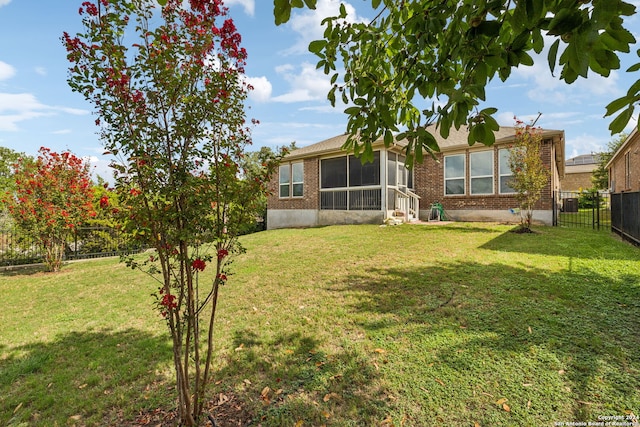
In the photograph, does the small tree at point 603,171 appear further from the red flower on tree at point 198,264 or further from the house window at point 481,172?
the red flower on tree at point 198,264

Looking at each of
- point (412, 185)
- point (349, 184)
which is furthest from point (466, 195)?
point (349, 184)

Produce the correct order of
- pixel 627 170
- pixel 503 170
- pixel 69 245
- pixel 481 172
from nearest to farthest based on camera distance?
pixel 69 245
pixel 503 170
pixel 481 172
pixel 627 170

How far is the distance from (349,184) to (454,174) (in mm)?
5398

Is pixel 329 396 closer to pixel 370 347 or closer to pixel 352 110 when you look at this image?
pixel 370 347

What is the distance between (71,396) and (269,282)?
11.4 ft

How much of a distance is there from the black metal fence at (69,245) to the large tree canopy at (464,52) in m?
8.53

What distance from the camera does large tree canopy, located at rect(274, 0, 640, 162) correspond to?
1143 millimetres

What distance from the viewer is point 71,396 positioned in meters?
2.79

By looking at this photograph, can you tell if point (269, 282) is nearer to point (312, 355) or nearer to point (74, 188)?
point (312, 355)

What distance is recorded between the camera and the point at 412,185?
16.4 m

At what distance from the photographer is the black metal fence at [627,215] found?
7.59m

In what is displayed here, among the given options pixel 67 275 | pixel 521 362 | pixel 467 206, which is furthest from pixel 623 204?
pixel 67 275

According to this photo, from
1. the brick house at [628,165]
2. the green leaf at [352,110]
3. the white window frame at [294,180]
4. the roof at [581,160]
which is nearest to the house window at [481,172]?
the brick house at [628,165]

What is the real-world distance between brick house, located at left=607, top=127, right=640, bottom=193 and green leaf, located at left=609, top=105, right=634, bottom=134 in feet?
52.5
